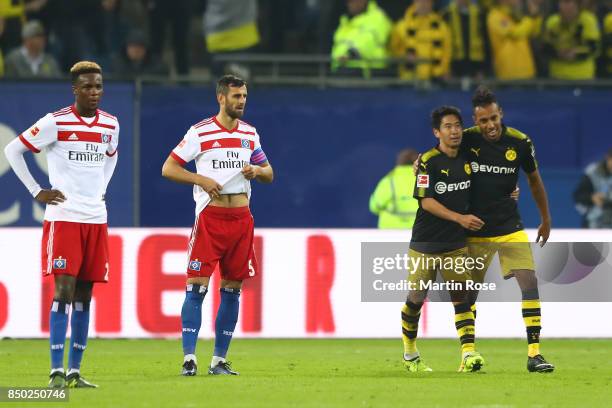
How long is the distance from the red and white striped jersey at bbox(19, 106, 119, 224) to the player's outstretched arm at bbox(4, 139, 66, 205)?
0.05 metres

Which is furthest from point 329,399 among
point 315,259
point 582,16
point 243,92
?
point 582,16

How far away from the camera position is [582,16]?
19859 millimetres

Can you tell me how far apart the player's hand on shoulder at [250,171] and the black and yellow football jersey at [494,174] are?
5.84 feet

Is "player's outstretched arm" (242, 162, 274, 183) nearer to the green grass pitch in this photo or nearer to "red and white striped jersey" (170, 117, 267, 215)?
"red and white striped jersey" (170, 117, 267, 215)

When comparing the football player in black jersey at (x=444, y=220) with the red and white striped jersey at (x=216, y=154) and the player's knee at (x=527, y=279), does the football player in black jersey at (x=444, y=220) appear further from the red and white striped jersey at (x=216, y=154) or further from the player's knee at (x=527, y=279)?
the red and white striped jersey at (x=216, y=154)

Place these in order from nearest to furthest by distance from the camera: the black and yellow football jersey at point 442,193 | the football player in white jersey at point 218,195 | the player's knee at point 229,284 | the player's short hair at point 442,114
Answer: the football player in white jersey at point 218,195
the player's knee at point 229,284
the player's short hair at point 442,114
the black and yellow football jersey at point 442,193

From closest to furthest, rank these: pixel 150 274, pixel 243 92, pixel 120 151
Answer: pixel 243 92 < pixel 150 274 < pixel 120 151

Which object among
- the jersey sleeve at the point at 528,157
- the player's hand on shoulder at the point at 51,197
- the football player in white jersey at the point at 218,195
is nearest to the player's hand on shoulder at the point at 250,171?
the football player in white jersey at the point at 218,195

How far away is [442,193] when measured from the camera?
1203cm

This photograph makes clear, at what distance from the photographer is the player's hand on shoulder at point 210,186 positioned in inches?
446

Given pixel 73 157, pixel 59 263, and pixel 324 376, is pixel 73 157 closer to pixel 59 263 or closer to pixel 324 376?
pixel 59 263

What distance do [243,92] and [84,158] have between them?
1426mm

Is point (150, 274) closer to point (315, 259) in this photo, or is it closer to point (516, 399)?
point (315, 259)

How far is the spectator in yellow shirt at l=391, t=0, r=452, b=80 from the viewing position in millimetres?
19484
